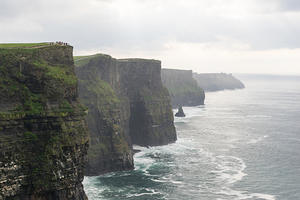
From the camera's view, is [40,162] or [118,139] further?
[118,139]

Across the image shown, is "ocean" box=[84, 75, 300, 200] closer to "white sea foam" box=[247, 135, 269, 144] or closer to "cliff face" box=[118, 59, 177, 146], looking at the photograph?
"white sea foam" box=[247, 135, 269, 144]

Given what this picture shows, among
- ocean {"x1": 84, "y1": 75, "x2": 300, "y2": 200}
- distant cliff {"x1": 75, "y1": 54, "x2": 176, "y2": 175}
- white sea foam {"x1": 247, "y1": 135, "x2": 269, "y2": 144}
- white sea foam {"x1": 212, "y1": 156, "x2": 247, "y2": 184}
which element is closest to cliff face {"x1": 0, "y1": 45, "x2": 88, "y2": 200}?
ocean {"x1": 84, "y1": 75, "x2": 300, "y2": 200}

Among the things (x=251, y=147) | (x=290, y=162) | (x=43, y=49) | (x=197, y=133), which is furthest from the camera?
(x=197, y=133)

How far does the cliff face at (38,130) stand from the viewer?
50.7 m

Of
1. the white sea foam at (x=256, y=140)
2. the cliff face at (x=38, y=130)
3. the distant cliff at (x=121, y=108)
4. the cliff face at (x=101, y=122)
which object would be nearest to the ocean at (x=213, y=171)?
the white sea foam at (x=256, y=140)

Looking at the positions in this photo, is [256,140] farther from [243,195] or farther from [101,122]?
[101,122]

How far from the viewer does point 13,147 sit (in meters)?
50.7

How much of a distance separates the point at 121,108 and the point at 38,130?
64.8 metres

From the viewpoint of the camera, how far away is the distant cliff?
320ft

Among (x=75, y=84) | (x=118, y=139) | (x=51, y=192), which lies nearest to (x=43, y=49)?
(x=75, y=84)

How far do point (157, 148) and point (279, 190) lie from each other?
176ft

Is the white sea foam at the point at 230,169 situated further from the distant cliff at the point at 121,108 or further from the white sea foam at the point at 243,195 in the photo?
the distant cliff at the point at 121,108

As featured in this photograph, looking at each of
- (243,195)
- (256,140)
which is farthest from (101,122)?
(256,140)

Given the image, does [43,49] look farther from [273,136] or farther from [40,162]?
[273,136]
